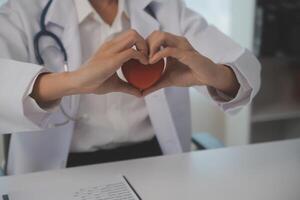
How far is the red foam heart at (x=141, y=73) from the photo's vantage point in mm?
771

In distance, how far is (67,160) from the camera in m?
1.02

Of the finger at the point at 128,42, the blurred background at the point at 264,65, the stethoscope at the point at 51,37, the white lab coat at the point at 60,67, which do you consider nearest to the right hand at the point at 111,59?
the finger at the point at 128,42

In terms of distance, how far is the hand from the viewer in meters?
0.71

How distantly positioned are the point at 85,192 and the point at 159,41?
30 centimetres

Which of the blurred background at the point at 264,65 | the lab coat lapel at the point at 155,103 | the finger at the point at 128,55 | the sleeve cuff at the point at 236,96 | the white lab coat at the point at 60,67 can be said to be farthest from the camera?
the blurred background at the point at 264,65

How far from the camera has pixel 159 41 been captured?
0.74m

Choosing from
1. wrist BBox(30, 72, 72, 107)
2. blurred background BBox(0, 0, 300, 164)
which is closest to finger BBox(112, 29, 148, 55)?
wrist BBox(30, 72, 72, 107)

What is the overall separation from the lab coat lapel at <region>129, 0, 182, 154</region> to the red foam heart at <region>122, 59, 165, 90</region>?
250mm

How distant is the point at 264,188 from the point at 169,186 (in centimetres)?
17

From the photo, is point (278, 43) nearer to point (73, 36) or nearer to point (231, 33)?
point (231, 33)

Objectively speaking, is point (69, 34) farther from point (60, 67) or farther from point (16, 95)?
point (16, 95)

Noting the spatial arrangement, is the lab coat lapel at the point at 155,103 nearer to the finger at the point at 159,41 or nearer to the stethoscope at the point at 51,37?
the stethoscope at the point at 51,37

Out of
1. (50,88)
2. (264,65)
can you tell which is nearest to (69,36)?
(50,88)

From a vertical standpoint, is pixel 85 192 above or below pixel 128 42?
below
